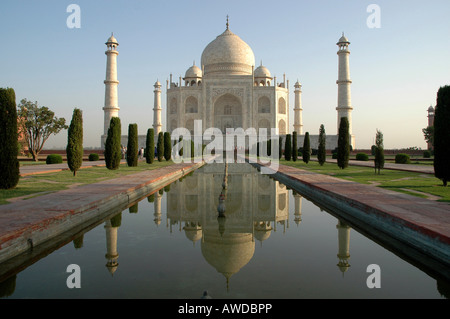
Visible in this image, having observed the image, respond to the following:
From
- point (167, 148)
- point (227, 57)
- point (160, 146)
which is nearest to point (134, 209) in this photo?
point (160, 146)

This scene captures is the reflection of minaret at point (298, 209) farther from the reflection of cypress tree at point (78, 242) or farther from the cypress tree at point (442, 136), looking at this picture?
the cypress tree at point (442, 136)

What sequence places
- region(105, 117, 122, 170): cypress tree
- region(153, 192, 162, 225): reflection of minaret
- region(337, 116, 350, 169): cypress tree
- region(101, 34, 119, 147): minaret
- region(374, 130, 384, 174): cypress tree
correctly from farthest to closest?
1. region(101, 34, 119, 147): minaret
2. region(337, 116, 350, 169): cypress tree
3. region(105, 117, 122, 170): cypress tree
4. region(374, 130, 384, 174): cypress tree
5. region(153, 192, 162, 225): reflection of minaret

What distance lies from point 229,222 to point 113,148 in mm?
7736

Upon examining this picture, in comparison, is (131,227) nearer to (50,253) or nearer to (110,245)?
(110,245)

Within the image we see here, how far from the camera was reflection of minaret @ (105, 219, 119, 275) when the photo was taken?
2.88m

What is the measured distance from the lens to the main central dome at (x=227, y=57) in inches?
1332

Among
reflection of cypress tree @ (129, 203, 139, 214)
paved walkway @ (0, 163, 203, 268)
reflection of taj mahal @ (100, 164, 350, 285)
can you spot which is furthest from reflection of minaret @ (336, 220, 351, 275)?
reflection of cypress tree @ (129, 203, 139, 214)

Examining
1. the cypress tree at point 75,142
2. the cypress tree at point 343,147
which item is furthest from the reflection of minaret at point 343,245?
the cypress tree at point 343,147

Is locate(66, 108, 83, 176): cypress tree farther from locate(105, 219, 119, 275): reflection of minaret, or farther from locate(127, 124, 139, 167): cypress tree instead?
locate(105, 219, 119, 275): reflection of minaret

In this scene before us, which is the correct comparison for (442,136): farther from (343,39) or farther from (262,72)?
(262,72)

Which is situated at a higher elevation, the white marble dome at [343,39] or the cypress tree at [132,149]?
the white marble dome at [343,39]

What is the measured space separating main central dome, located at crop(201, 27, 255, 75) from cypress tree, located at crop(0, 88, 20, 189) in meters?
28.0

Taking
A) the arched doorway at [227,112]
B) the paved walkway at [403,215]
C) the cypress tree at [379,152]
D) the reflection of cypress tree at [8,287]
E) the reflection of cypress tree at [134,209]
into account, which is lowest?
the reflection of cypress tree at [8,287]
